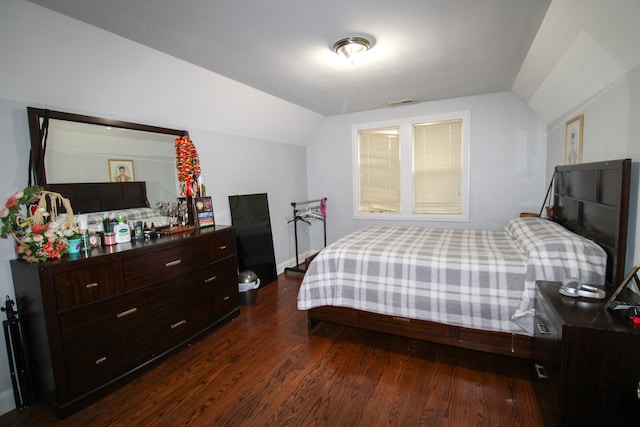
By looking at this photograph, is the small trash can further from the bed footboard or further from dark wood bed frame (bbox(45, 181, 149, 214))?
dark wood bed frame (bbox(45, 181, 149, 214))

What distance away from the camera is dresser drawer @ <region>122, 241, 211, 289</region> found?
2.17 meters

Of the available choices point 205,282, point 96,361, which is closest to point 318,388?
point 205,282

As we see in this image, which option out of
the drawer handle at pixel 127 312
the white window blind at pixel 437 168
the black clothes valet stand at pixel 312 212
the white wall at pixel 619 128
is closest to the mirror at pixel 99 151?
the drawer handle at pixel 127 312

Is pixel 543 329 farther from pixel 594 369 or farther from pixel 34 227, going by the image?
pixel 34 227

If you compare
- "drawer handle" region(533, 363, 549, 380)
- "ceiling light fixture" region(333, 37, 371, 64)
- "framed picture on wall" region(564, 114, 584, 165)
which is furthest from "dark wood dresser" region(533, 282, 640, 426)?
"ceiling light fixture" region(333, 37, 371, 64)

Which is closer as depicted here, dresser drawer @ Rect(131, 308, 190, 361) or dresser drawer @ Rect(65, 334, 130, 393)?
dresser drawer @ Rect(65, 334, 130, 393)

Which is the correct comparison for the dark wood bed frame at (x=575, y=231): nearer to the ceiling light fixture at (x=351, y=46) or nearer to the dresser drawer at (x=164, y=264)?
the dresser drawer at (x=164, y=264)

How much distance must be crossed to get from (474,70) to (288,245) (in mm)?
3354

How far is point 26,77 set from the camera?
1916mm

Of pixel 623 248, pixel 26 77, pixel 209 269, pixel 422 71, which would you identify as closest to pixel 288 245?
pixel 209 269

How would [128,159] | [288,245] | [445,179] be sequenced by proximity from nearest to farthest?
[128,159] < [445,179] < [288,245]

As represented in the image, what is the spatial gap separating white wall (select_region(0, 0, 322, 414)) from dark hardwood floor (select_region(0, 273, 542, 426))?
908 millimetres

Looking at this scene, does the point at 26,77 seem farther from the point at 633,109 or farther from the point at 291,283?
the point at 633,109

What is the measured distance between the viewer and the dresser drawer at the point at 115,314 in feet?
6.10
